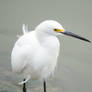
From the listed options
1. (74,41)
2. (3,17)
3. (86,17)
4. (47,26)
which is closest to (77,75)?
(74,41)

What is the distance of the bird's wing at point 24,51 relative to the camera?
1.46 meters

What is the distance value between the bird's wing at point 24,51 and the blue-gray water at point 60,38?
0.51m

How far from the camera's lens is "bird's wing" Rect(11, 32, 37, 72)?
1.46m

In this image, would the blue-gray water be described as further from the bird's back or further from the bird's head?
the bird's head

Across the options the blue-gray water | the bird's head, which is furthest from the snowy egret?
the blue-gray water

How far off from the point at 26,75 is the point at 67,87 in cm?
50

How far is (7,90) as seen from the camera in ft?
6.38

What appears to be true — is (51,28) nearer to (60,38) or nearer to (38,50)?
(38,50)

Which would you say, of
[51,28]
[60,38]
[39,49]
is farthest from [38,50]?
[60,38]

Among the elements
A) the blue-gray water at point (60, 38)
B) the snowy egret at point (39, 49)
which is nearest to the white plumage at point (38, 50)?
the snowy egret at point (39, 49)

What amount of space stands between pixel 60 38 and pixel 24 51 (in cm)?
121

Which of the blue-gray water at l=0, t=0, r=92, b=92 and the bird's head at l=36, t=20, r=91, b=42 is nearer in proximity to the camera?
the bird's head at l=36, t=20, r=91, b=42

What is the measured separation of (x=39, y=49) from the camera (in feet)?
4.79

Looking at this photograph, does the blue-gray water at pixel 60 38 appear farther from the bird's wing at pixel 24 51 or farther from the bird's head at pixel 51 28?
the bird's head at pixel 51 28
